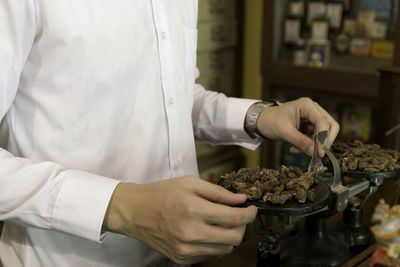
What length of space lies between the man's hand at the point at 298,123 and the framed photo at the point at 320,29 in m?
1.62

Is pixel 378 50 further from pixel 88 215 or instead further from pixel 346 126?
pixel 88 215

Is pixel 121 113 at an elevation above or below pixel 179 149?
above

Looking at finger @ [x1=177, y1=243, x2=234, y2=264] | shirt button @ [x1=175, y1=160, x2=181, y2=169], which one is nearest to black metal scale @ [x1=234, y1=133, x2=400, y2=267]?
finger @ [x1=177, y1=243, x2=234, y2=264]

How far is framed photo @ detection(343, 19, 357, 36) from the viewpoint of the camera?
2.69 meters

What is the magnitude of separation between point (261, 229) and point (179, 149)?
28cm

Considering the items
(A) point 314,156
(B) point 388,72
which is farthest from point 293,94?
Result: (A) point 314,156

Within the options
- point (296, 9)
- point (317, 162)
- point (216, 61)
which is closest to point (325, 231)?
point (317, 162)

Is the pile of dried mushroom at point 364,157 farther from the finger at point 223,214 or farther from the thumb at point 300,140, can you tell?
the finger at point 223,214

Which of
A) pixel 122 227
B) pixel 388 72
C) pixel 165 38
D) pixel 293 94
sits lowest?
pixel 293 94

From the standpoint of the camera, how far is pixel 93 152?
103 centimetres

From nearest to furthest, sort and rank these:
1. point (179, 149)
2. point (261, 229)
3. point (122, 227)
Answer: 1. point (122, 227)
2. point (261, 229)
3. point (179, 149)

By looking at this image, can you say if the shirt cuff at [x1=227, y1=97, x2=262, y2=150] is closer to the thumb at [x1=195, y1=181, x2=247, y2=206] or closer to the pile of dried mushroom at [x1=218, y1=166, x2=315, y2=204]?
the pile of dried mushroom at [x1=218, y1=166, x2=315, y2=204]

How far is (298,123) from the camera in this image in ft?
4.20

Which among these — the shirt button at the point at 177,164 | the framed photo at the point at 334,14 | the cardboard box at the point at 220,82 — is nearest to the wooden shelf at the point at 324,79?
the framed photo at the point at 334,14
